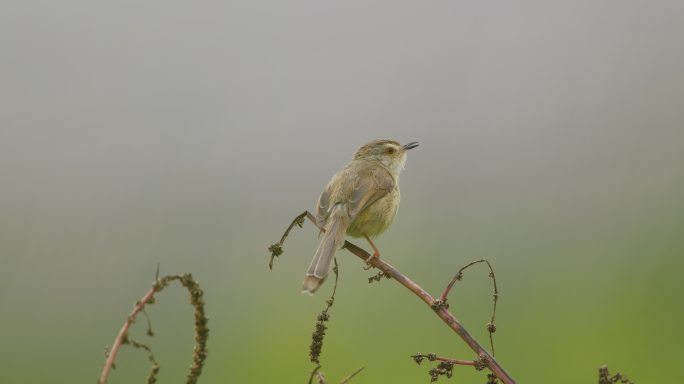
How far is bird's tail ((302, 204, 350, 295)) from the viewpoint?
11.5 ft

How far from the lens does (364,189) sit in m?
5.62

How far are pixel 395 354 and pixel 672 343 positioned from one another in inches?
105

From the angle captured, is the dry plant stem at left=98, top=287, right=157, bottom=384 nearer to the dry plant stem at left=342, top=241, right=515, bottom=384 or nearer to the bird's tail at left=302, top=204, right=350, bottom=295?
the dry plant stem at left=342, top=241, right=515, bottom=384

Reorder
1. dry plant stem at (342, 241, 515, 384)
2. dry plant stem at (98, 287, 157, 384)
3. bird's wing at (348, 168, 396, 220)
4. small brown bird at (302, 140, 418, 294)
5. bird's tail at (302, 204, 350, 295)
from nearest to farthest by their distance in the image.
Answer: dry plant stem at (98, 287, 157, 384) → dry plant stem at (342, 241, 515, 384) → bird's tail at (302, 204, 350, 295) → small brown bird at (302, 140, 418, 294) → bird's wing at (348, 168, 396, 220)

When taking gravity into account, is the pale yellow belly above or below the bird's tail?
above

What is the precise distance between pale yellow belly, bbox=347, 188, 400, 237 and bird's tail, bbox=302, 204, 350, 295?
26 cm

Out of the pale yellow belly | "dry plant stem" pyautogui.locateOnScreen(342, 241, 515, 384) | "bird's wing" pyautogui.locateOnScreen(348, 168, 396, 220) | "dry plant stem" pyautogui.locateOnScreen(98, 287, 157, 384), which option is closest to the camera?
"dry plant stem" pyautogui.locateOnScreen(98, 287, 157, 384)

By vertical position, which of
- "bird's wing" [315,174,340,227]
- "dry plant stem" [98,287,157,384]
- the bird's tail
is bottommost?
"dry plant stem" [98,287,157,384]

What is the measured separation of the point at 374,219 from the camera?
220 inches

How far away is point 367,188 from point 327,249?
1608mm

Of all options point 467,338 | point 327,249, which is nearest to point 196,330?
point 467,338

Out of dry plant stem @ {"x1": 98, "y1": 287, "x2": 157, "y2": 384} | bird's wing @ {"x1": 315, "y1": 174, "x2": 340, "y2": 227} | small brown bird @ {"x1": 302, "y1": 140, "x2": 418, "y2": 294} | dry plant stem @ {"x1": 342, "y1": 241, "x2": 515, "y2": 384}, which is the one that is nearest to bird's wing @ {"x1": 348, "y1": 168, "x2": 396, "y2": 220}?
small brown bird @ {"x1": 302, "y1": 140, "x2": 418, "y2": 294}

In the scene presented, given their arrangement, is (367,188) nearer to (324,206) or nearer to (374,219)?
(374,219)

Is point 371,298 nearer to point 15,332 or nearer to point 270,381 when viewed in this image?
point 270,381
